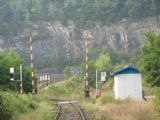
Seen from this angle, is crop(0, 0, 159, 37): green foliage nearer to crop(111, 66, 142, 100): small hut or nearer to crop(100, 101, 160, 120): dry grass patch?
crop(111, 66, 142, 100): small hut

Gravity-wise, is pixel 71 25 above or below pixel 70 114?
above

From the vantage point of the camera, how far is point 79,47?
550 feet

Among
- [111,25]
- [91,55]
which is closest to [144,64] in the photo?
[91,55]

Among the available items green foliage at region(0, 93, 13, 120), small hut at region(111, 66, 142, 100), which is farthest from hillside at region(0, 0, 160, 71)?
green foliage at region(0, 93, 13, 120)

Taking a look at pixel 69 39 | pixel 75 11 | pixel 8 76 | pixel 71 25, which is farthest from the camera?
pixel 75 11

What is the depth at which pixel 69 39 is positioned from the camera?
559 feet

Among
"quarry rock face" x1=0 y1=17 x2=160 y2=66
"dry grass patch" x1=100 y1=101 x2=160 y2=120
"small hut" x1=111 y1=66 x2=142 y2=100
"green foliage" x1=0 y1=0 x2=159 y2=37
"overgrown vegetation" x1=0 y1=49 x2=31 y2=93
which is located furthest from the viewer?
"green foliage" x1=0 y1=0 x2=159 y2=37

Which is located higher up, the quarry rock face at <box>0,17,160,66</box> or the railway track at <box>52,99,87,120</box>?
the quarry rock face at <box>0,17,160,66</box>

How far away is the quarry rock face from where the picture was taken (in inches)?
6467

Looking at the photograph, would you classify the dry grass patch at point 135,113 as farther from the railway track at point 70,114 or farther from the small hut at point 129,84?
the small hut at point 129,84

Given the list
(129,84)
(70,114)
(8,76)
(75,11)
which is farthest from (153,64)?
(75,11)

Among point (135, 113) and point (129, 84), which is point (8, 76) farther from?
point (135, 113)

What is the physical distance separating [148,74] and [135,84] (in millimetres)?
9746

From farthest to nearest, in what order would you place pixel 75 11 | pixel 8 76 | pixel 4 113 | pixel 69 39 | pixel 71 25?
pixel 75 11 < pixel 71 25 < pixel 69 39 < pixel 8 76 < pixel 4 113
